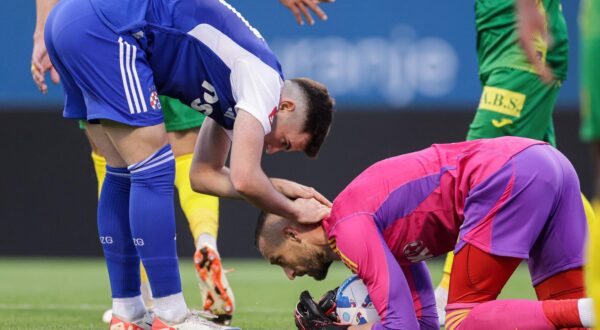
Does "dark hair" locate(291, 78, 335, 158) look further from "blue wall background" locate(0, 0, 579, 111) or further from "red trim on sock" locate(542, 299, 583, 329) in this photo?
"blue wall background" locate(0, 0, 579, 111)

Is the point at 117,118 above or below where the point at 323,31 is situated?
above

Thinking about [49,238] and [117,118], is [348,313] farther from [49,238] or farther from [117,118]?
[49,238]

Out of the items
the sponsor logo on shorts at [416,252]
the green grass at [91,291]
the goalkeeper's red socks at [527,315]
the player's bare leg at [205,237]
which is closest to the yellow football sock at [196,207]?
the player's bare leg at [205,237]

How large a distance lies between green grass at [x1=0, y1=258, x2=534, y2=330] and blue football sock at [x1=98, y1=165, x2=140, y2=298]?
2.21 feet

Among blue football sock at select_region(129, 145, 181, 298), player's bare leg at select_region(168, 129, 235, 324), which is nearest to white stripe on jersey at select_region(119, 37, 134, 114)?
blue football sock at select_region(129, 145, 181, 298)

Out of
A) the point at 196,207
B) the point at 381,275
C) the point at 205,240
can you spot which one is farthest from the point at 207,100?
the point at 196,207

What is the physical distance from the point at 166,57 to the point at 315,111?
23.8 inches

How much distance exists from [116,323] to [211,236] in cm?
109

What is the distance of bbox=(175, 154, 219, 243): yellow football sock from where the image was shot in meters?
4.88

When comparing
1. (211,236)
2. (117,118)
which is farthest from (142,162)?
(211,236)

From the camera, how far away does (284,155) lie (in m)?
9.59

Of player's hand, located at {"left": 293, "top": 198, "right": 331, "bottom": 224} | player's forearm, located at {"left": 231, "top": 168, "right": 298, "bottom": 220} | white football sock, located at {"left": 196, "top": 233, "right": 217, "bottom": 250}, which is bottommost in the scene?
white football sock, located at {"left": 196, "top": 233, "right": 217, "bottom": 250}

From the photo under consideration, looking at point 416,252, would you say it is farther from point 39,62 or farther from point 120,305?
point 39,62

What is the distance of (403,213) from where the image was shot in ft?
11.1
